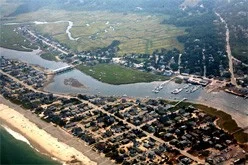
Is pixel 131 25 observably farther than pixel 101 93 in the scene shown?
Yes

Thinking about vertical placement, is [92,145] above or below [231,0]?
below

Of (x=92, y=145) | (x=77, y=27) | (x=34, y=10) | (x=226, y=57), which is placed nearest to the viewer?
(x=92, y=145)

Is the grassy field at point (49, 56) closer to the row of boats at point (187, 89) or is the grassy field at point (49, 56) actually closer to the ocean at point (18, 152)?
the row of boats at point (187, 89)

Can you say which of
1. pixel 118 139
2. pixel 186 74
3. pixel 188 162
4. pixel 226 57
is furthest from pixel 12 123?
pixel 226 57

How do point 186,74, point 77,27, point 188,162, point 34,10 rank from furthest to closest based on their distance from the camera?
point 34,10 → point 77,27 → point 186,74 → point 188,162

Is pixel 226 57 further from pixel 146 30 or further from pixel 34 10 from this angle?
pixel 34 10

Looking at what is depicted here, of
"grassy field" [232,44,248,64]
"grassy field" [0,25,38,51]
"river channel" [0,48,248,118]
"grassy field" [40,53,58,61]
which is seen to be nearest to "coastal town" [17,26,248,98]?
"grassy field" [40,53,58,61]
